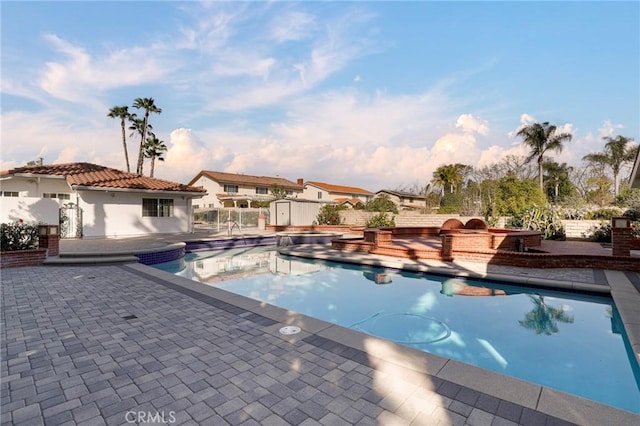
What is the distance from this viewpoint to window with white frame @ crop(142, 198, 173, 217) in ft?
Answer: 55.9

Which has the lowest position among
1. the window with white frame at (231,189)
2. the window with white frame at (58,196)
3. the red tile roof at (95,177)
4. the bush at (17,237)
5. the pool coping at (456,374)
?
the pool coping at (456,374)

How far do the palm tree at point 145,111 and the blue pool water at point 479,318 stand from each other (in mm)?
23579

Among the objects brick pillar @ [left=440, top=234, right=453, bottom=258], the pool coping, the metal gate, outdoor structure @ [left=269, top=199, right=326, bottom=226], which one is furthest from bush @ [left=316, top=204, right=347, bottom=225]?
the pool coping

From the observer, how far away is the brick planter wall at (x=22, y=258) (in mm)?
8355

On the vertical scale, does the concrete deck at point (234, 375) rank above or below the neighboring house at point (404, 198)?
below

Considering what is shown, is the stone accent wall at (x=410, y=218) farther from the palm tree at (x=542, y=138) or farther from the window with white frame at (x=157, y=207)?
the palm tree at (x=542, y=138)

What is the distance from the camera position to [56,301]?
5.46 m

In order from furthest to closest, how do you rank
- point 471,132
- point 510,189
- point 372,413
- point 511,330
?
point 471,132
point 510,189
point 511,330
point 372,413

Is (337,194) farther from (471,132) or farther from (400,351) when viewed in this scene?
(400,351)

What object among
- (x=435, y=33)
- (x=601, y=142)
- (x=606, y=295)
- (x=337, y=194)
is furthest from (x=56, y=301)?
(x=601, y=142)

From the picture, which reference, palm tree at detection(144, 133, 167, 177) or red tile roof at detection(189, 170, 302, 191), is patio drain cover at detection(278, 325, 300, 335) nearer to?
palm tree at detection(144, 133, 167, 177)

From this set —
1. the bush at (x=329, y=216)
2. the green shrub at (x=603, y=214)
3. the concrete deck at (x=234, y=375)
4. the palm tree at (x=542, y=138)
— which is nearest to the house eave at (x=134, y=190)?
the bush at (x=329, y=216)

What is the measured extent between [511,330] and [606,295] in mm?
2792

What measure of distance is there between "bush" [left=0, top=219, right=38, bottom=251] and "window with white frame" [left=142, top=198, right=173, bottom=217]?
7.50m
